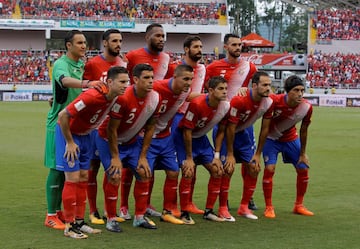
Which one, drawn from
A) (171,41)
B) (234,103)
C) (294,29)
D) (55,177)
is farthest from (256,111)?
(294,29)

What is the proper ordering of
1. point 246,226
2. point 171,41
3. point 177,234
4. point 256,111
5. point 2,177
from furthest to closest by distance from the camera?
point 171,41 → point 2,177 → point 256,111 → point 246,226 → point 177,234

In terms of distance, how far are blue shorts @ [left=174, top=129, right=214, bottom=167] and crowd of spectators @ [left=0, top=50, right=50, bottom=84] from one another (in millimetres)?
38065

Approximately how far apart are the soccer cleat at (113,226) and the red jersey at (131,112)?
94 centimetres

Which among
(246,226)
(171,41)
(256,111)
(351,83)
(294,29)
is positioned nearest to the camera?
(246,226)

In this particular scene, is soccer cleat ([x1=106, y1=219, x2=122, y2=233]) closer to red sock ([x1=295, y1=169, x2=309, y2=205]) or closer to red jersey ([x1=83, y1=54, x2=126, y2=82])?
red jersey ([x1=83, y1=54, x2=126, y2=82])

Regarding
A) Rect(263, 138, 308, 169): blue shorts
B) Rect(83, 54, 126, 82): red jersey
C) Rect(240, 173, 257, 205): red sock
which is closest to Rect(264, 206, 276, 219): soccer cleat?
Rect(240, 173, 257, 205): red sock

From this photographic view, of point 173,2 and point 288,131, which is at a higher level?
point 173,2

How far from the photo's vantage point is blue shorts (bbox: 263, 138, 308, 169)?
29.2ft

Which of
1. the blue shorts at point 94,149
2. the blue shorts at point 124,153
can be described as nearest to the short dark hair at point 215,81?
the blue shorts at point 124,153

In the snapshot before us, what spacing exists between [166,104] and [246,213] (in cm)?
189

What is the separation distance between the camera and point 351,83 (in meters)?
46.3

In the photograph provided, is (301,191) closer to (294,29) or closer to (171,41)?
(171,41)

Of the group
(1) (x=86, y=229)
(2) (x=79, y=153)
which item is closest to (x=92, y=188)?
(1) (x=86, y=229)

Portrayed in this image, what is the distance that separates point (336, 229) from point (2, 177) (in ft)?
21.0
